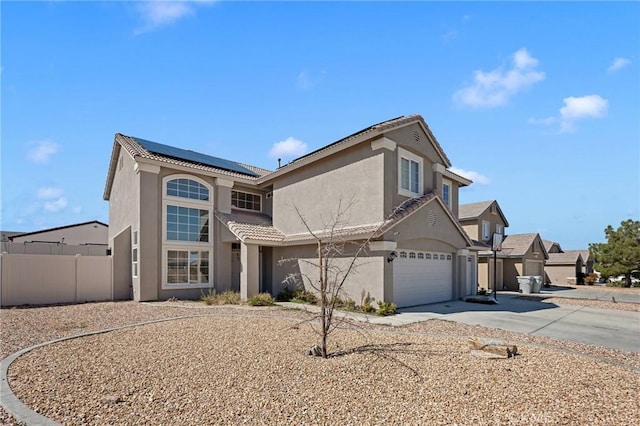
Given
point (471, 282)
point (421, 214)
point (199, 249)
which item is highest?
point (421, 214)

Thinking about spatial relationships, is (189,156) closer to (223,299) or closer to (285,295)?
(223,299)

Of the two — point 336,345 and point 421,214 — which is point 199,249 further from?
point 336,345

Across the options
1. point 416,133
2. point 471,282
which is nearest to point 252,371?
point 416,133

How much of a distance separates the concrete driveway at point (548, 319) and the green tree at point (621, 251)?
21.8 meters

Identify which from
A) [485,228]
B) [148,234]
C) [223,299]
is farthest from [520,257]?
[148,234]

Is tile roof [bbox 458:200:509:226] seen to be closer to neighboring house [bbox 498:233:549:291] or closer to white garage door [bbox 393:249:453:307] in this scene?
neighboring house [bbox 498:233:549:291]

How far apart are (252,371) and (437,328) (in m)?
6.31

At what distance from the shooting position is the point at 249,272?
16156 mm

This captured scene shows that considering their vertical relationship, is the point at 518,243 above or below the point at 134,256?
below

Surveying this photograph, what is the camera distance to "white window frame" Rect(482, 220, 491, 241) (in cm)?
2795

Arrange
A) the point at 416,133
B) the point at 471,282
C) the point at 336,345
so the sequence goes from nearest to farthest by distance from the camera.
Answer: the point at 336,345
the point at 416,133
the point at 471,282

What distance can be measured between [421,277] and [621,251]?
27779 millimetres

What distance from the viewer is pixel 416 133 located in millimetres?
15828

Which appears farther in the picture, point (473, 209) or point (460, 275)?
point (473, 209)
